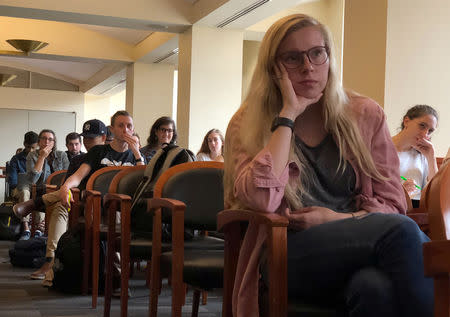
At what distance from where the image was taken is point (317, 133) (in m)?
1.90

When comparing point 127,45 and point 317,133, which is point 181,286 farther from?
point 127,45

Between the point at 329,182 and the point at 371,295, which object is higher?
the point at 329,182

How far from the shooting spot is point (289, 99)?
183cm

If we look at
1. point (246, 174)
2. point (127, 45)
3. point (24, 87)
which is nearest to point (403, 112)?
point (246, 174)

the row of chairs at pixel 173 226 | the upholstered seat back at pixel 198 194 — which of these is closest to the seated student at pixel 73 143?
the row of chairs at pixel 173 226

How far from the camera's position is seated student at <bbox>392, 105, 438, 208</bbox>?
13.0 ft

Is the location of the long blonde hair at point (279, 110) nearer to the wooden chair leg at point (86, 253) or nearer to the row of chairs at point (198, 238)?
the row of chairs at point (198, 238)

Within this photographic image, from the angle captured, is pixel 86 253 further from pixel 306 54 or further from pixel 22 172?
pixel 22 172

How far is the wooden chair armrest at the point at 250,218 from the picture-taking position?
167cm

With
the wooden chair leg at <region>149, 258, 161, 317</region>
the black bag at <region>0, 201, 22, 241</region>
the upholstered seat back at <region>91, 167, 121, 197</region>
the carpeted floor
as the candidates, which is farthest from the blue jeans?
the black bag at <region>0, 201, 22, 241</region>

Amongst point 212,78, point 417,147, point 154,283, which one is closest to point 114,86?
point 212,78

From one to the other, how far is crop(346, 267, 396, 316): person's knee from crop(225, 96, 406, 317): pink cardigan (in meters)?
0.38

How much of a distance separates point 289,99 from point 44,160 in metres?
6.39

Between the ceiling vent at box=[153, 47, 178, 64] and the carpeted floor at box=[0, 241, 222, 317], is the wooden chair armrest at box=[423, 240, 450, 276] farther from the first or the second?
the ceiling vent at box=[153, 47, 178, 64]
